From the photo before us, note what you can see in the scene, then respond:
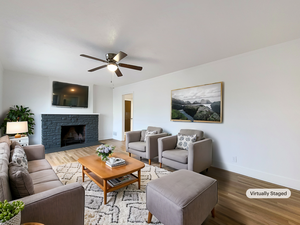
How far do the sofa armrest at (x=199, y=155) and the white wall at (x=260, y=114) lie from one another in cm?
44

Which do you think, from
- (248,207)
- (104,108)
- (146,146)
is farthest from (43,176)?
(104,108)

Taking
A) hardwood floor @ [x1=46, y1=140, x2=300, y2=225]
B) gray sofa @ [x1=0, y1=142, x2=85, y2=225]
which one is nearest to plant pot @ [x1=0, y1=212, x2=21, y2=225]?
gray sofa @ [x1=0, y1=142, x2=85, y2=225]

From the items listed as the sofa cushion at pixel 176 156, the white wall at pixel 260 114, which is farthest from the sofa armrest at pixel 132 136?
the white wall at pixel 260 114

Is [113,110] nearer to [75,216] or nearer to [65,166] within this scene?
[65,166]

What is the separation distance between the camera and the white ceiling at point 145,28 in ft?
5.15

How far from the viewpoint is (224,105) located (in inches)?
119

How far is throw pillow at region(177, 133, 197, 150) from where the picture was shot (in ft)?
9.73

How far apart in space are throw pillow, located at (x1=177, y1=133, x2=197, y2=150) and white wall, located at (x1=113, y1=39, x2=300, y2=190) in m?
0.53

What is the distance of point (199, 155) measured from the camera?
102 inches

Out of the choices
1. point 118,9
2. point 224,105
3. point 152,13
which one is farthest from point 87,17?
point 224,105

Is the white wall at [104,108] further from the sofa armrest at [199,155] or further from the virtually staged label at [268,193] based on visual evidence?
the virtually staged label at [268,193]

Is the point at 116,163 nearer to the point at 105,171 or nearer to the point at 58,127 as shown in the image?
the point at 105,171

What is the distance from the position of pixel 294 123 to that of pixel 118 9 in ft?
10.2

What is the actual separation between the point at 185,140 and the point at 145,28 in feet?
7.41
